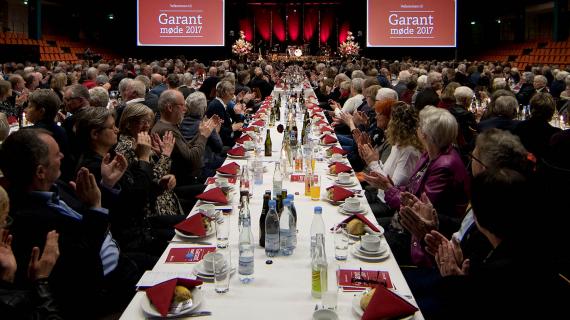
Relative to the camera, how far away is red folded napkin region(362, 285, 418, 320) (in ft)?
5.97

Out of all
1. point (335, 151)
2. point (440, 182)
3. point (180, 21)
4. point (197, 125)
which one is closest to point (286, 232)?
point (440, 182)

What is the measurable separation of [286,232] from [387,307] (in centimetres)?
74

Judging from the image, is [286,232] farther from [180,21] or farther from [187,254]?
[180,21]

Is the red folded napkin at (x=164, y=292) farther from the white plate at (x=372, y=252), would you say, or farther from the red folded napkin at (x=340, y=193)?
the red folded napkin at (x=340, y=193)

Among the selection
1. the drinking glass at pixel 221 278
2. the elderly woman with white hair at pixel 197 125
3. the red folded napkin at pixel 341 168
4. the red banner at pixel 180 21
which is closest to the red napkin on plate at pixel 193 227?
the drinking glass at pixel 221 278

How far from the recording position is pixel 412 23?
17078 millimetres

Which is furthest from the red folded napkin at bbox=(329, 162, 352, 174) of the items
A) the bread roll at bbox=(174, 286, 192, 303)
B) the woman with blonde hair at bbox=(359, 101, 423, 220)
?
the bread roll at bbox=(174, 286, 192, 303)

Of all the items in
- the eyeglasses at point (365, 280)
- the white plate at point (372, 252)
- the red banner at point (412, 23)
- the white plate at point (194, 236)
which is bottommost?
the eyeglasses at point (365, 280)

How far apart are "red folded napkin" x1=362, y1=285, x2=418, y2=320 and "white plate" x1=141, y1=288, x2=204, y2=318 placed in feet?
1.86

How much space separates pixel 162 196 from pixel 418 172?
66.1 inches

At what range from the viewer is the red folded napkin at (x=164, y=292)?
1881 millimetres

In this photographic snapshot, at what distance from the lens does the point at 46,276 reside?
6.61 ft

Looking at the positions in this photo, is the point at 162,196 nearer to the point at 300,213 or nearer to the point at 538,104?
the point at 300,213

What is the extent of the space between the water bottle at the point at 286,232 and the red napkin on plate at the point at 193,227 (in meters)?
0.42
